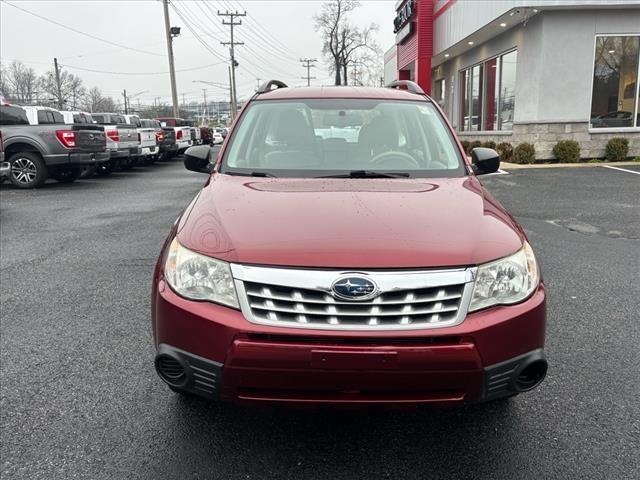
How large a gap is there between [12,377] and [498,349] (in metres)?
2.79

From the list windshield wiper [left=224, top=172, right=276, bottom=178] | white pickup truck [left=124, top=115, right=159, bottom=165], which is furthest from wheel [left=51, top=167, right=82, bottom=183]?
windshield wiper [left=224, top=172, right=276, bottom=178]

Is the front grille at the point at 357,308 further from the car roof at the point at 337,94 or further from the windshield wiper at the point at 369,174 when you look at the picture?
the car roof at the point at 337,94

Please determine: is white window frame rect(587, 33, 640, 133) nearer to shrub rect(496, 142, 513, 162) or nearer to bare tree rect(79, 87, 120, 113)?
shrub rect(496, 142, 513, 162)

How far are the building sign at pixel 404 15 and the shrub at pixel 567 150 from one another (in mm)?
11185

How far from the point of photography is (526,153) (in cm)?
1541

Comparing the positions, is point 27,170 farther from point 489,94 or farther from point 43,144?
point 489,94

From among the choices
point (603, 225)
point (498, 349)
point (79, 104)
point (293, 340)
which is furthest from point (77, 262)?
point (79, 104)

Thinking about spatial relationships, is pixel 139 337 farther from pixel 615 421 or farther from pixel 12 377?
pixel 615 421

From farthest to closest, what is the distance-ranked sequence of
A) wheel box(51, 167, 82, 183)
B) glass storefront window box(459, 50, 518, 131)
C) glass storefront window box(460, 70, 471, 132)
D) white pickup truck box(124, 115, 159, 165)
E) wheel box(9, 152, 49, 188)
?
glass storefront window box(460, 70, 471, 132)
glass storefront window box(459, 50, 518, 131)
white pickup truck box(124, 115, 159, 165)
wheel box(51, 167, 82, 183)
wheel box(9, 152, 49, 188)

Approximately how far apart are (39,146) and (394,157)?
11.5m

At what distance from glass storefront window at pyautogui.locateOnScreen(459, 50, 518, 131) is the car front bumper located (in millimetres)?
16342

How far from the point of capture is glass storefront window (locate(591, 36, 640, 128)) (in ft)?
49.2

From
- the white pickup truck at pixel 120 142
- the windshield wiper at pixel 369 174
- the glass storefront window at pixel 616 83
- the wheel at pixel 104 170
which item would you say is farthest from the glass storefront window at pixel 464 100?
the windshield wiper at pixel 369 174

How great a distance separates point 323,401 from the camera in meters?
2.20
